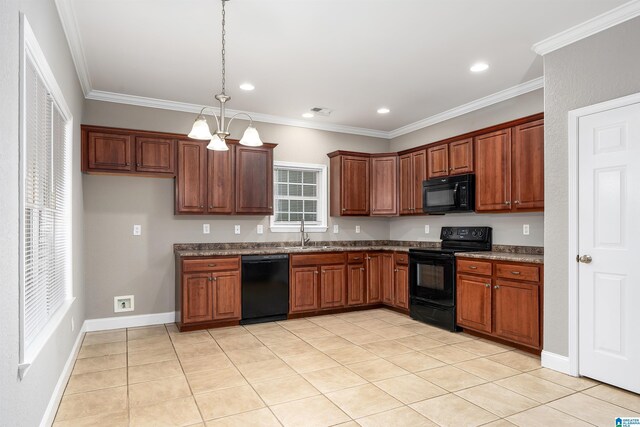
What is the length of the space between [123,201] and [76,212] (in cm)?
87

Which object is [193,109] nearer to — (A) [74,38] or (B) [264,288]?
(A) [74,38]

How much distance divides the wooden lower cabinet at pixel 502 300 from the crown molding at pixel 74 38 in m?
4.18

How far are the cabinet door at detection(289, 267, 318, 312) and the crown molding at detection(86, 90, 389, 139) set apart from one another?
6.87 ft

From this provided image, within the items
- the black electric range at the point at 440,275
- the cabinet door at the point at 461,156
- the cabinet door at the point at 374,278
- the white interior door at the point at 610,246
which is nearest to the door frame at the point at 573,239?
the white interior door at the point at 610,246

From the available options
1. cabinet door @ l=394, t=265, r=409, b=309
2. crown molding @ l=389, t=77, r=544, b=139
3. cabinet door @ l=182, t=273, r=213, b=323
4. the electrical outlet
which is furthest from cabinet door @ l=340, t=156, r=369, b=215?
the electrical outlet

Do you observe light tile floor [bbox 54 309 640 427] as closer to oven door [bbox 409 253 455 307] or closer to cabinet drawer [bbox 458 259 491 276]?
oven door [bbox 409 253 455 307]

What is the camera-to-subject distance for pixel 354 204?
5883 mm

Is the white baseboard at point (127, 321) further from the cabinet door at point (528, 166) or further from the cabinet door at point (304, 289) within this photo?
the cabinet door at point (528, 166)

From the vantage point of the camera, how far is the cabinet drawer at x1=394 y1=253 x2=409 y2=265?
5262 millimetres

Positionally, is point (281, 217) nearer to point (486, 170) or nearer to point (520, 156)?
point (486, 170)

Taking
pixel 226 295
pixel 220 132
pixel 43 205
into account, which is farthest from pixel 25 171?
pixel 226 295

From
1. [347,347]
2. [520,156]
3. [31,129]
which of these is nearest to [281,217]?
[347,347]

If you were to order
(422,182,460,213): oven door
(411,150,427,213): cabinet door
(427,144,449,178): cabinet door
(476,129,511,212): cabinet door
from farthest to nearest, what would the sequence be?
(411,150,427,213): cabinet door, (427,144,449,178): cabinet door, (422,182,460,213): oven door, (476,129,511,212): cabinet door

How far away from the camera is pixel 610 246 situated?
2953 millimetres
